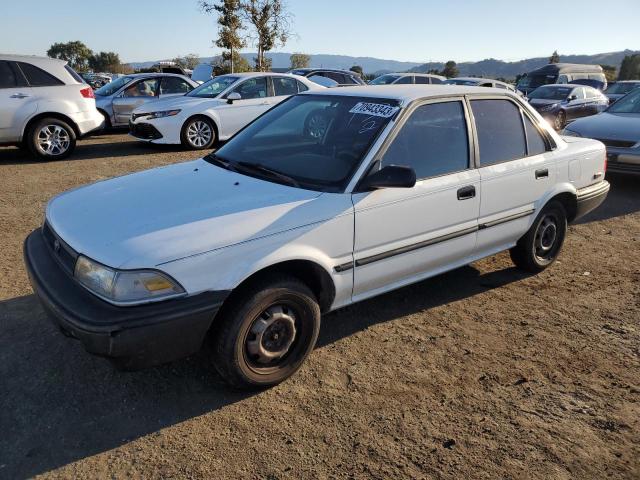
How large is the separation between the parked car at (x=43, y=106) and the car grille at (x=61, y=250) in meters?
6.36

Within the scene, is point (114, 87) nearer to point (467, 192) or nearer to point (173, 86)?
point (173, 86)

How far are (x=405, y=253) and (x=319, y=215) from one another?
0.78 m

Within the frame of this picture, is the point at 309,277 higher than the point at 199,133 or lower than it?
lower

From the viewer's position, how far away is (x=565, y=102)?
49.8ft

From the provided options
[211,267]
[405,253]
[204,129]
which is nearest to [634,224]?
[405,253]

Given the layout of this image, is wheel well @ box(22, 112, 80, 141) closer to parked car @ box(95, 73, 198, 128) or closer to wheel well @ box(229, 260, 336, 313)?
parked car @ box(95, 73, 198, 128)

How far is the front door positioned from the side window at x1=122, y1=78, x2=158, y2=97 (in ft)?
32.5

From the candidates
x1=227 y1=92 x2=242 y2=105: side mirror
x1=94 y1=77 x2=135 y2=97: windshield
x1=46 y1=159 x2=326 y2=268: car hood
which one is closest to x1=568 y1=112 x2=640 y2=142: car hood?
x1=227 y1=92 x2=242 y2=105: side mirror

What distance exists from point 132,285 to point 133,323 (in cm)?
18

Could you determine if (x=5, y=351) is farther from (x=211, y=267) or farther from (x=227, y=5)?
(x=227, y=5)

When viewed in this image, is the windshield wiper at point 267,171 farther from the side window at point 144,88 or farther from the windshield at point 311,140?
the side window at point 144,88

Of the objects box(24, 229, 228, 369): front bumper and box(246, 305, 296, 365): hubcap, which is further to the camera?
box(246, 305, 296, 365): hubcap

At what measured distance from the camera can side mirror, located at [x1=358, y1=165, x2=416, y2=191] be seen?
9.81 feet

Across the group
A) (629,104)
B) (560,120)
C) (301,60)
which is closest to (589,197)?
(629,104)
